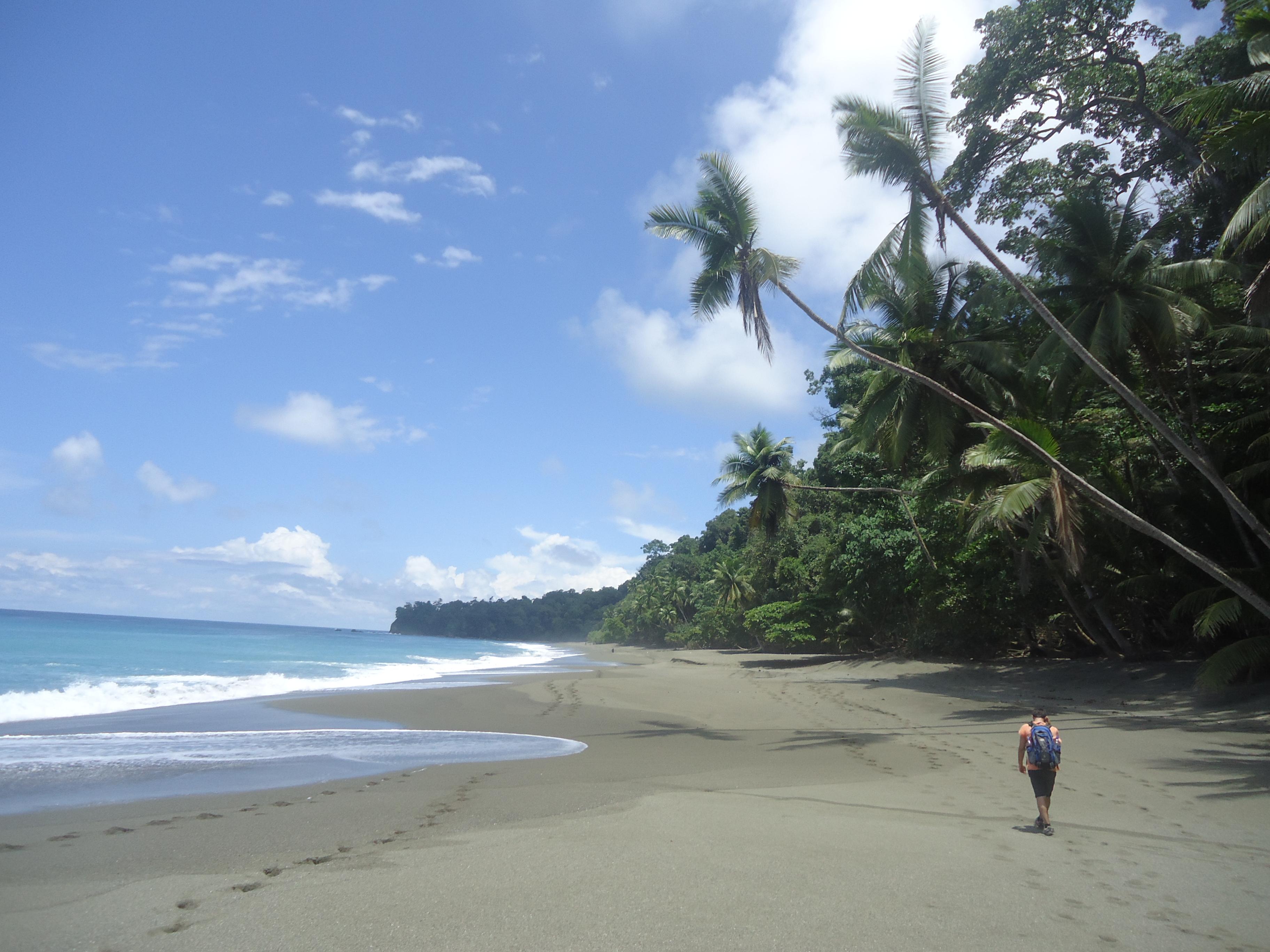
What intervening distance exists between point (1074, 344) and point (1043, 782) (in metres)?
6.31

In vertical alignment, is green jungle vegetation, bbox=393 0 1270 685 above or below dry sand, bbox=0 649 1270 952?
above

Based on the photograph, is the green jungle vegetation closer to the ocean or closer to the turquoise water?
the ocean

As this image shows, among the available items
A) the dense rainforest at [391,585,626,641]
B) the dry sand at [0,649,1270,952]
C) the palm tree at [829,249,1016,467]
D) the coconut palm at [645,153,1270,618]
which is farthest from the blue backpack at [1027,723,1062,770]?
the dense rainforest at [391,585,626,641]

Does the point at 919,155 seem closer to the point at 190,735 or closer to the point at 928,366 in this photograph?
the point at 928,366

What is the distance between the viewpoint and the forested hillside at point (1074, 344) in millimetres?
10930

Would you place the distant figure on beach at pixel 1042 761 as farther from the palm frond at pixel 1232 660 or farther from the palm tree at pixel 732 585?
the palm tree at pixel 732 585

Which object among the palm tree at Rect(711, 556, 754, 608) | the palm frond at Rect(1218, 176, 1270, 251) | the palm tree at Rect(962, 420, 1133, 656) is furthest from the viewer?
the palm tree at Rect(711, 556, 754, 608)

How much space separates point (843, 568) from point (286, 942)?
22.2m

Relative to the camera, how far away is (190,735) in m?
11.4

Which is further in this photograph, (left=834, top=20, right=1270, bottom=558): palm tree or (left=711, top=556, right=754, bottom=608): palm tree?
(left=711, top=556, right=754, bottom=608): palm tree

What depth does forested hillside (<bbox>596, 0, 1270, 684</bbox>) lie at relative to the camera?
10930 millimetres

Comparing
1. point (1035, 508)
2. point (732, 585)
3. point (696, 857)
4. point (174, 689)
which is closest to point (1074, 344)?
point (1035, 508)

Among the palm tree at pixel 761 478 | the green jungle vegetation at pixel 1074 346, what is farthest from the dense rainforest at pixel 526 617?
the green jungle vegetation at pixel 1074 346

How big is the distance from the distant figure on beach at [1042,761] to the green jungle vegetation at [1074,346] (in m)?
5.26
